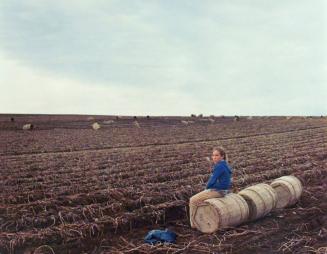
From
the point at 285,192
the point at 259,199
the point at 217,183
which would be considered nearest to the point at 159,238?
the point at 217,183

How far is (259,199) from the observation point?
9.94 m

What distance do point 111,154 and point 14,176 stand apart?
261 inches

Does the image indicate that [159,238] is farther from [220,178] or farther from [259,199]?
[259,199]

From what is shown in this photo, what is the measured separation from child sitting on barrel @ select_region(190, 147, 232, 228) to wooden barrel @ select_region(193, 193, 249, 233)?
5.9 inches

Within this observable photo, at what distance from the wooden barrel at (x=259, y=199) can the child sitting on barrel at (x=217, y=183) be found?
58cm

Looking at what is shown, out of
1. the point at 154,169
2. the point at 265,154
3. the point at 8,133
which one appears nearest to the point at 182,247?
the point at 154,169

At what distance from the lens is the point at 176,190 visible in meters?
12.3

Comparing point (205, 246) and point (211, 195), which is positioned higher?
point (211, 195)

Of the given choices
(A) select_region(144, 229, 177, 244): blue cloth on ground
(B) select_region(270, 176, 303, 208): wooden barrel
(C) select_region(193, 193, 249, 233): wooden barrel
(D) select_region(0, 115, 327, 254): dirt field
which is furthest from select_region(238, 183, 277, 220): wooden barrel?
(A) select_region(144, 229, 177, 244): blue cloth on ground

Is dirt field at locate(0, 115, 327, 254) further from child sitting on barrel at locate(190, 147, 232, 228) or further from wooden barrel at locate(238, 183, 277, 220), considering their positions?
child sitting on barrel at locate(190, 147, 232, 228)

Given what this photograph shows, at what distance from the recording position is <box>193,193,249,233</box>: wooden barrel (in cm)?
888

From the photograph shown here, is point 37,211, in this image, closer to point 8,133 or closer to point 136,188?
point 136,188

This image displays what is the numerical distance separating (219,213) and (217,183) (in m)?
0.79

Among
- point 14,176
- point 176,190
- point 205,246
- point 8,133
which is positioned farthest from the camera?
point 8,133
